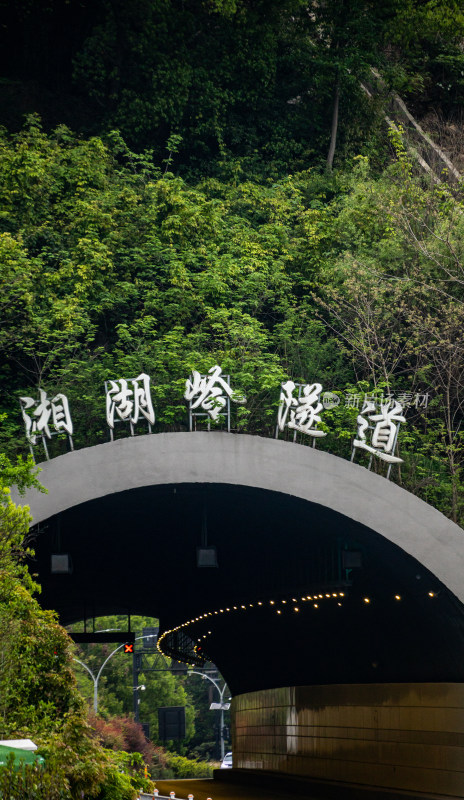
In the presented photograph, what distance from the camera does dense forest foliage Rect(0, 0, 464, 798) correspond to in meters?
24.2

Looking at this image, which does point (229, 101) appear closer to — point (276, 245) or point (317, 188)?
point (317, 188)

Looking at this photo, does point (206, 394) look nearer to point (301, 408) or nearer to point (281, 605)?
point (301, 408)

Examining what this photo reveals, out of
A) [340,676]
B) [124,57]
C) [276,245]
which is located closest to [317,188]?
[276,245]

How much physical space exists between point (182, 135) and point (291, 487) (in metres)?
18.8

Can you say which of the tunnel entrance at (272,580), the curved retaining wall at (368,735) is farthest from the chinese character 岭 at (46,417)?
the curved retaining wall at (368,735)

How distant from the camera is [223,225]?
96.9ft

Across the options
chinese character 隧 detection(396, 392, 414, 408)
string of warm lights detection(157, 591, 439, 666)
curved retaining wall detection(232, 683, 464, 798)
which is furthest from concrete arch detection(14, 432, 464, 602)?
chinese character 隧 detection(396, 392, 414, 408)

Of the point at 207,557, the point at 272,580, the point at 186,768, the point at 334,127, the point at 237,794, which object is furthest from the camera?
the point at 186,768

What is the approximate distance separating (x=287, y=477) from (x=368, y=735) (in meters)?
8.50

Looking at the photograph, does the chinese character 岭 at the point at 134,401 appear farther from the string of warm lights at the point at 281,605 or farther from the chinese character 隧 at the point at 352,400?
the string of warm lights at the point at 281,605

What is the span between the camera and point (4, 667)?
1399 centimetres

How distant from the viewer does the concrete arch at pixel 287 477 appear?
18016 millimetres

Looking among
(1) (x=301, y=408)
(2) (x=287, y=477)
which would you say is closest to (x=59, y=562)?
(2) (x=287, y=477)

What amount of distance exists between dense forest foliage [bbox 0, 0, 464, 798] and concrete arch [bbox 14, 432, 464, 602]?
204cm
